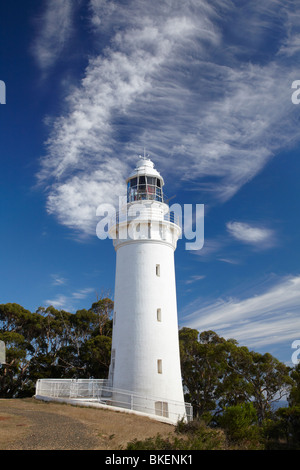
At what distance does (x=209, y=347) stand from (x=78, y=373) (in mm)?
10637

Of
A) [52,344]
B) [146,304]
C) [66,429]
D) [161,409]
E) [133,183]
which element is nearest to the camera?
[66,429]

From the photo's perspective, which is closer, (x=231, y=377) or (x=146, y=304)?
(x=146, y=304)

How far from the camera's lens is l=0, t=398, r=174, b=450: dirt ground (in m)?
9.25

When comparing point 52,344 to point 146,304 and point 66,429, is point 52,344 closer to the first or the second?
point 146,304

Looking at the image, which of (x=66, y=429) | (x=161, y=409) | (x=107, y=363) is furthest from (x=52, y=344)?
(x=66, y=429)

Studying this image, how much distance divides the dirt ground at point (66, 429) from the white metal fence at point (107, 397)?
1733 millimetres

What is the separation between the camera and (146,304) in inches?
757

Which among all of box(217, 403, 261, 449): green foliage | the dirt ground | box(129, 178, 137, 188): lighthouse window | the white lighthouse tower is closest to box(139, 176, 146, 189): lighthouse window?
the white lighthouse tower

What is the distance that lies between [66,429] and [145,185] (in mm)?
14256

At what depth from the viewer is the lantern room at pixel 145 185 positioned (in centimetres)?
2167

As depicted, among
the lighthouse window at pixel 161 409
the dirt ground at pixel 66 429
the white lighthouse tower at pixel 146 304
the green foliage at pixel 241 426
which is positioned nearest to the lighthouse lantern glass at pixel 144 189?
the white lighthouse tower at pixel 146 304

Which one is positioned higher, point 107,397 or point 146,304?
point 146,304
